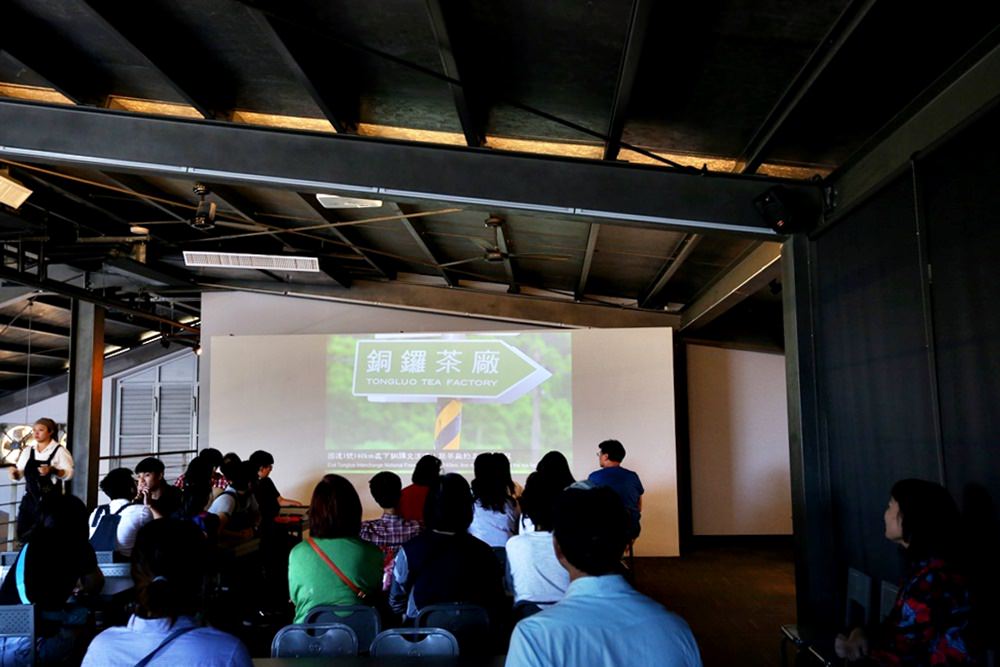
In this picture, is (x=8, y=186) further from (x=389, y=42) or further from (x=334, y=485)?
(x=334, y=485)

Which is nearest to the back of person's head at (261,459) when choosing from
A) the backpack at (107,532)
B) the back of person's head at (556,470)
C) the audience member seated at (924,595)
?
the backpack at (107,532)

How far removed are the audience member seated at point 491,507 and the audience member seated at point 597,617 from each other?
2.97 metres

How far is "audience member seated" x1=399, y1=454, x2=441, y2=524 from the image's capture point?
16.8ft

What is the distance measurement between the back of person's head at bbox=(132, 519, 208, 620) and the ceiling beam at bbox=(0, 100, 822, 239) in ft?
9.43

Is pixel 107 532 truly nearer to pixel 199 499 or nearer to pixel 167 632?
pixel 199 499

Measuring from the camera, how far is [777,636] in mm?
5164

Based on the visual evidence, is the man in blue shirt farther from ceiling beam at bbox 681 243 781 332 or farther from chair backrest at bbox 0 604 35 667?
chair backrest at bbox 0 604 35 667

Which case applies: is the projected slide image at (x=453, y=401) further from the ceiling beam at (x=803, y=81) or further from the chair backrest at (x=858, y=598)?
the chair backrest at (x=858, y=598)

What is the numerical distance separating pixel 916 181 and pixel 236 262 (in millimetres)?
5873

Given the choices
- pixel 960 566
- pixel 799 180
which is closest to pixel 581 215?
pixel 799 180

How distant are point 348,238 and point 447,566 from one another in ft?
17.5

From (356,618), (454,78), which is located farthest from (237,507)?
(454,78)

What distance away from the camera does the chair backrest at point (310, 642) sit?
272 centimetres

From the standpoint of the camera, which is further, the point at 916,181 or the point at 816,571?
the point at 816,571
